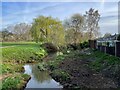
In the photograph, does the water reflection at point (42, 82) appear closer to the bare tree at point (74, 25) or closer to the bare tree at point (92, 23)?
the bare tree at point (74, 25)

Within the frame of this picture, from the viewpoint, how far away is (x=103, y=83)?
10.2 m

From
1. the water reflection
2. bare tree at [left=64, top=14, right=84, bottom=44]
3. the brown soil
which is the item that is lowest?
the water reflection

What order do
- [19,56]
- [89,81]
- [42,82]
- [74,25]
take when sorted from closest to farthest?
[89,81]
[42,82]
[19,56]
[74,25]

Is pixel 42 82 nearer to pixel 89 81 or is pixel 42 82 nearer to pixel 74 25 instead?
pixel 89 81

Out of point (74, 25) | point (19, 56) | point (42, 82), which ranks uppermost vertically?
point (74, 25)

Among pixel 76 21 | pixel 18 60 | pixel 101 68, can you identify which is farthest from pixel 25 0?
pixel 76 21

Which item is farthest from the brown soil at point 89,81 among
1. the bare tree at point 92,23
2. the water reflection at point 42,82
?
the bare tree at point 92,23

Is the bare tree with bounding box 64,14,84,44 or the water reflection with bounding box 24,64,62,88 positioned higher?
the bare tree with bounding box 64,14,84,44

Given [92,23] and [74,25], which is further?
[92,23]

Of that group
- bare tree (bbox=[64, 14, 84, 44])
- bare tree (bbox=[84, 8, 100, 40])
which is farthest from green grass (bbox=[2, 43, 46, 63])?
bare tree (bbox=[84, 8, 100, 40])

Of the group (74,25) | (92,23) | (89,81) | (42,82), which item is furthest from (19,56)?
(92,23)

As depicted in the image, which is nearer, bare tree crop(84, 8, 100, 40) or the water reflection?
the water reflection

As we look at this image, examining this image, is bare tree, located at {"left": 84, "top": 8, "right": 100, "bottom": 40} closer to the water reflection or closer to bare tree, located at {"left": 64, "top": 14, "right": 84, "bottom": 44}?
bare tree, located at {"left": 64, "top": 14, "right": 84, "bottom": 44}

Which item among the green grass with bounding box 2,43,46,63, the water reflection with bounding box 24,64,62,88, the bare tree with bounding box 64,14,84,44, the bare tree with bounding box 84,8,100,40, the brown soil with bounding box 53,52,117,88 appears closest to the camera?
the brown soil with bounding box 53,52,117,88
